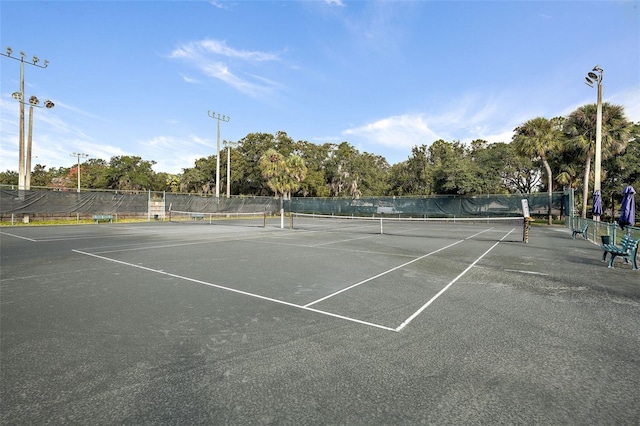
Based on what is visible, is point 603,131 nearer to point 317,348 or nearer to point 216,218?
point 317,348

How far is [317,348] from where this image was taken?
12.1 feet

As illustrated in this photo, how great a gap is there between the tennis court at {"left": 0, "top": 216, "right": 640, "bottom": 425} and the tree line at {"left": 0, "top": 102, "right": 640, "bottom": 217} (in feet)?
85.2

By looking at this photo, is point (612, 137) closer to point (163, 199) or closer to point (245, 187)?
point (163, 199)

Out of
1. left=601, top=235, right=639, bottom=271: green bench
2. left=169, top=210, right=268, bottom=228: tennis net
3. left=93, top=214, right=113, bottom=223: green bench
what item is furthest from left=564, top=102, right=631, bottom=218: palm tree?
left=93, top=214, right=113, bottom=223: green bench

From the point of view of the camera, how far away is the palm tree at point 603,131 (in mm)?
26122

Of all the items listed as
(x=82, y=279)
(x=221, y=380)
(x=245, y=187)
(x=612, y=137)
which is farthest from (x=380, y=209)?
(x=221, y=380)

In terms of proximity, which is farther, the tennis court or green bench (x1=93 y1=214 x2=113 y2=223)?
green bench (x1=93 y1=214 x2=113 y2=223)

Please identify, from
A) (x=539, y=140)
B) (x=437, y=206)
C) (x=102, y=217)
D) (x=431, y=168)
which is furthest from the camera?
(x=431, y=168)

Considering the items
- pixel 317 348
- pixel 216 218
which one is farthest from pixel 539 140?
pixel 317 348

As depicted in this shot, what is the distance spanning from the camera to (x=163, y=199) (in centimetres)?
3056

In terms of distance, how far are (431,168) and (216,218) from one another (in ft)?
103

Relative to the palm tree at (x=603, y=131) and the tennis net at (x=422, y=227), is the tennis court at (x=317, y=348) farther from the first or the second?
the palm tree at (x=603, y=131)

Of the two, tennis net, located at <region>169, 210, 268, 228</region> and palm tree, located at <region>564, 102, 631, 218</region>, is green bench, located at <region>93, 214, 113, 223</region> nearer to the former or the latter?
tennis net, located at <region>169, 210, 268, 228</region>

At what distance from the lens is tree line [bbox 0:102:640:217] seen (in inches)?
1104
